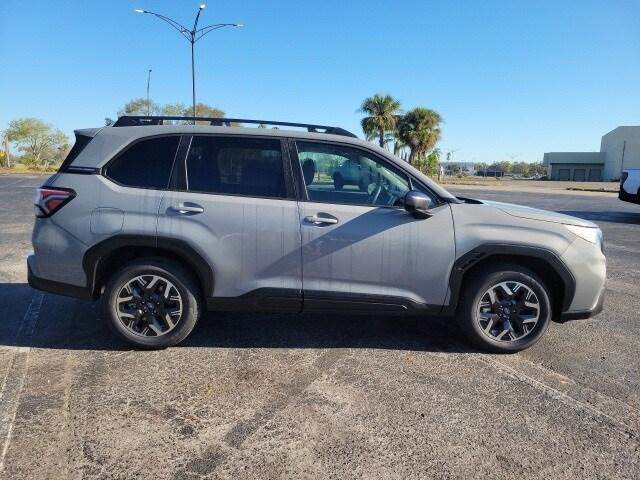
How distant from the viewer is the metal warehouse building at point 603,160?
9619cm

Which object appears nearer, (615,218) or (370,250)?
(370,250)

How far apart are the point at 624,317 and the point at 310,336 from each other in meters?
3.39

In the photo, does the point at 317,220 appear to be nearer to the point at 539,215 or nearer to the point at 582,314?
the point at 539,215

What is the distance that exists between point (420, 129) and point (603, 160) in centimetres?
7112

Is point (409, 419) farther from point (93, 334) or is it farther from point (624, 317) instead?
point (624, 317)

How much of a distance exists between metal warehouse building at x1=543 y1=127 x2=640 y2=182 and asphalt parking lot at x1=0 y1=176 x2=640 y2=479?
105073mm

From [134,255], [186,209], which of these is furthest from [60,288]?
[186,209]

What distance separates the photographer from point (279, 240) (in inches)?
144

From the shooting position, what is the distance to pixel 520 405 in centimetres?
309

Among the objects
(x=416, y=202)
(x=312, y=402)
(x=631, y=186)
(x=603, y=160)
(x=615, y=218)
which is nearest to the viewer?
(x=312, y=402)

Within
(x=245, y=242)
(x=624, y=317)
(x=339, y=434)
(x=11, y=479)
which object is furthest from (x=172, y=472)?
(x=624, y=317)

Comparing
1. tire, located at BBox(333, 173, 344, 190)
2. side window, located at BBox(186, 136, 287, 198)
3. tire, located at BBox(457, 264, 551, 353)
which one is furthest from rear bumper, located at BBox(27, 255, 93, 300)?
tire, located at BBox(457, 264, 551, 353)

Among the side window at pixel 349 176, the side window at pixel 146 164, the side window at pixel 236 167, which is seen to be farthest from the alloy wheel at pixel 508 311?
the side window at pixel 146 164

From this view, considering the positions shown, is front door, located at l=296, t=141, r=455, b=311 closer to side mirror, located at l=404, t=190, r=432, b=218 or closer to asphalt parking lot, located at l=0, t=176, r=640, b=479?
side mirror, located at l=404, t=190, r=432, b=218
